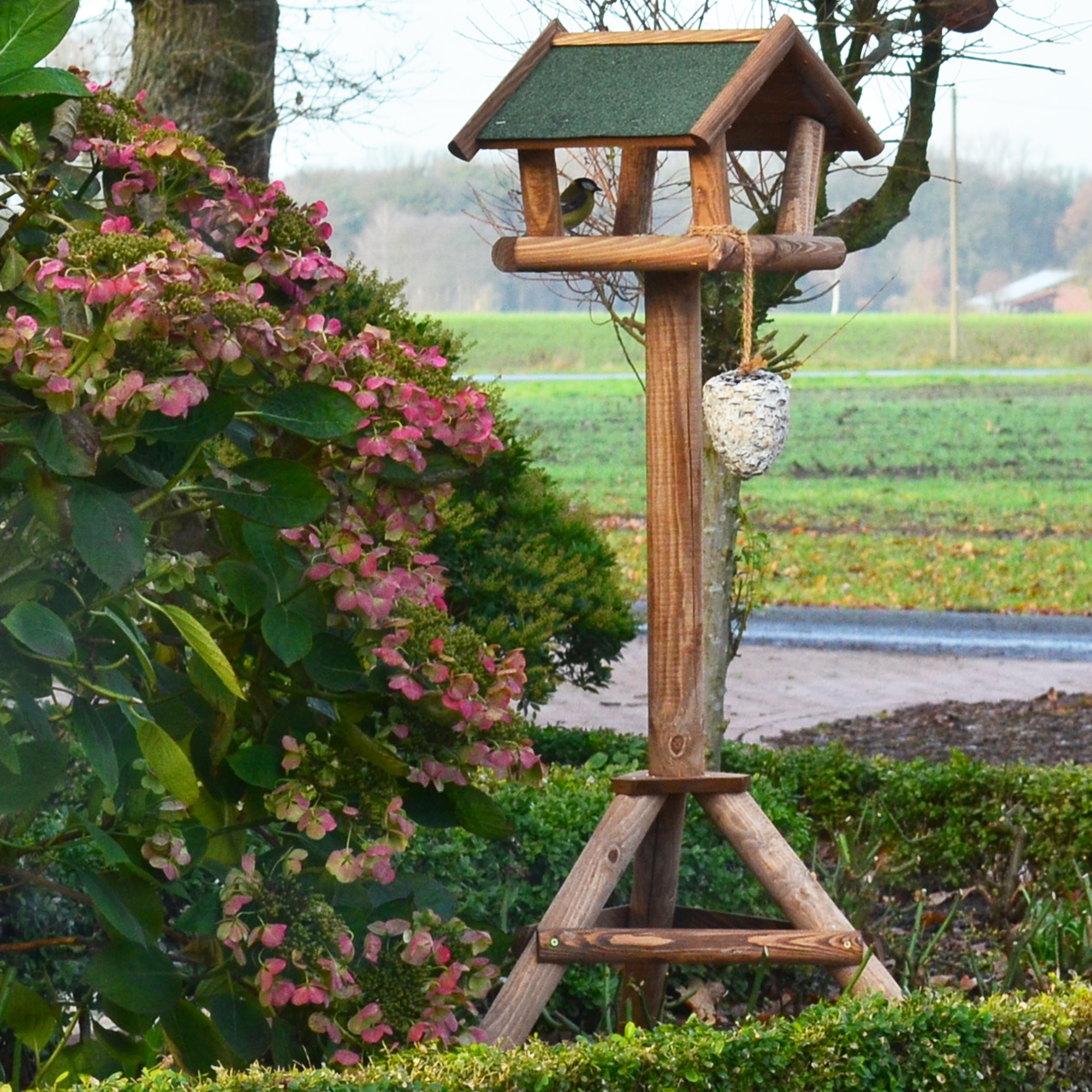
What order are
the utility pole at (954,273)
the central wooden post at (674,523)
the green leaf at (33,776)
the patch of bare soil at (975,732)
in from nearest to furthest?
the green leaf at (33,776) < the central wooden post at (674,523) < the patch of bare soil at (975,732) < the utility pole at (954,273)

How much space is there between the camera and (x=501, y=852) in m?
3.62

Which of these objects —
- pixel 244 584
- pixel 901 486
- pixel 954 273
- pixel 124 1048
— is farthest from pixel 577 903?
pixel 954 273

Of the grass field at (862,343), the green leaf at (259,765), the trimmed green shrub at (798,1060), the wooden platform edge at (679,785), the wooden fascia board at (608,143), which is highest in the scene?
the wooden fascia board at (608,143)

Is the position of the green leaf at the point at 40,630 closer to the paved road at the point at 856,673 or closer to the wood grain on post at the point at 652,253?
the wood grain on post at the point at 652,253

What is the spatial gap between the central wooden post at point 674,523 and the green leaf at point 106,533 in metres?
1.26

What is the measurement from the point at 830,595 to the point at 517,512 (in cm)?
678

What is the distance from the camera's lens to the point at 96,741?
1815mm

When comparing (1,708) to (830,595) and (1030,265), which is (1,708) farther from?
(1030,265)

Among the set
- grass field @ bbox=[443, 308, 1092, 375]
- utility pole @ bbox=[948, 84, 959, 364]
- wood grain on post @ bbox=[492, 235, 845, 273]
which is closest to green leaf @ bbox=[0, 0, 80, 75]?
wood grain on post @ bbox=[492, 235, 845, 273]

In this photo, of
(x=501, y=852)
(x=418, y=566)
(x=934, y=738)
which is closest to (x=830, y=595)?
(x=934, y=738)

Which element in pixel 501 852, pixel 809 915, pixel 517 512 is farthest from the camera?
pixel 517 512

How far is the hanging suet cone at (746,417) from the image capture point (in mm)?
2725

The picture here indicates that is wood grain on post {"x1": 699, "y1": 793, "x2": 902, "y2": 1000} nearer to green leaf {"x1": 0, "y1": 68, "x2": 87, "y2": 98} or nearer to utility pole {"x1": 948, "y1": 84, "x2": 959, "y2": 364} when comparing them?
green leaf {"x1": 0, "y1": 68, "x2": 87, "y2": 98}

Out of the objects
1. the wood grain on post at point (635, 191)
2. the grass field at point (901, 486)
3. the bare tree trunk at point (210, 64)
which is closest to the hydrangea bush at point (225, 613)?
the wood grain on post at point (635, 191)
